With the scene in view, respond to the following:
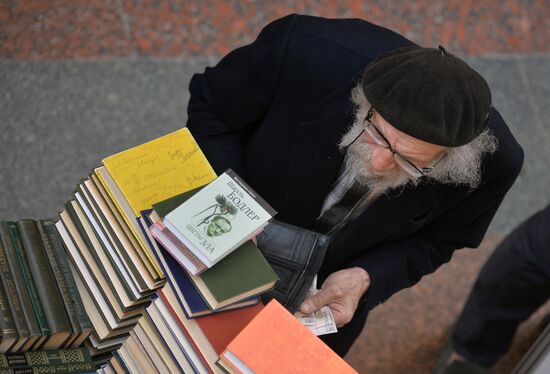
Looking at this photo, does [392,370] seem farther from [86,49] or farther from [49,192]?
A: [86,49]

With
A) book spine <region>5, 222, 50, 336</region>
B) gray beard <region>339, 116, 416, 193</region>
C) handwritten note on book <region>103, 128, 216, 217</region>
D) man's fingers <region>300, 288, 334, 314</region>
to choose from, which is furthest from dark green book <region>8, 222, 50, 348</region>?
gray beard <region>339, 116, 416, 193</region>

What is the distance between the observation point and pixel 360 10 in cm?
438

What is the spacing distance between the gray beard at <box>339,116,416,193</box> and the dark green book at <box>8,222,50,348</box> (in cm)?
83

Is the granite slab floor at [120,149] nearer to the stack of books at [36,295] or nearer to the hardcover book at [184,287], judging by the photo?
the stack of books at [36,295]

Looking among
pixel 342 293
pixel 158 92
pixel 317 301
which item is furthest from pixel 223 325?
pixel 158 92

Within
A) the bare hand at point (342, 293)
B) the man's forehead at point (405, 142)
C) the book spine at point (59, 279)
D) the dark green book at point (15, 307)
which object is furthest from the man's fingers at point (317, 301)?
the dark green book at point (15, 307)

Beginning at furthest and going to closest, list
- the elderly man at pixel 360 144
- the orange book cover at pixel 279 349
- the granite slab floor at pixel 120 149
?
the granite slab floor at pixel 120 149 < the elderly man at pixel 360 144 < the orange book cover at pixel 279 349

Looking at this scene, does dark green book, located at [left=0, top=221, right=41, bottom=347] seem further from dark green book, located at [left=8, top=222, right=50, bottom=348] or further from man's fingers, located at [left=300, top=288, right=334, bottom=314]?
man's fingers, located at [left=300, top=288, right=334, bottom=314]

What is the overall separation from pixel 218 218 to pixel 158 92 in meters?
2.36

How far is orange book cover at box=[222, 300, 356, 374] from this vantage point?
150 cm

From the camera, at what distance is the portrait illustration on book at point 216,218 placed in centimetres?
160

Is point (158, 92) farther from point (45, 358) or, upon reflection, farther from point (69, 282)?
point (45, 358)

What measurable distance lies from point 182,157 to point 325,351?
0.58 metres

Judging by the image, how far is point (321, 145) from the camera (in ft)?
6.70
